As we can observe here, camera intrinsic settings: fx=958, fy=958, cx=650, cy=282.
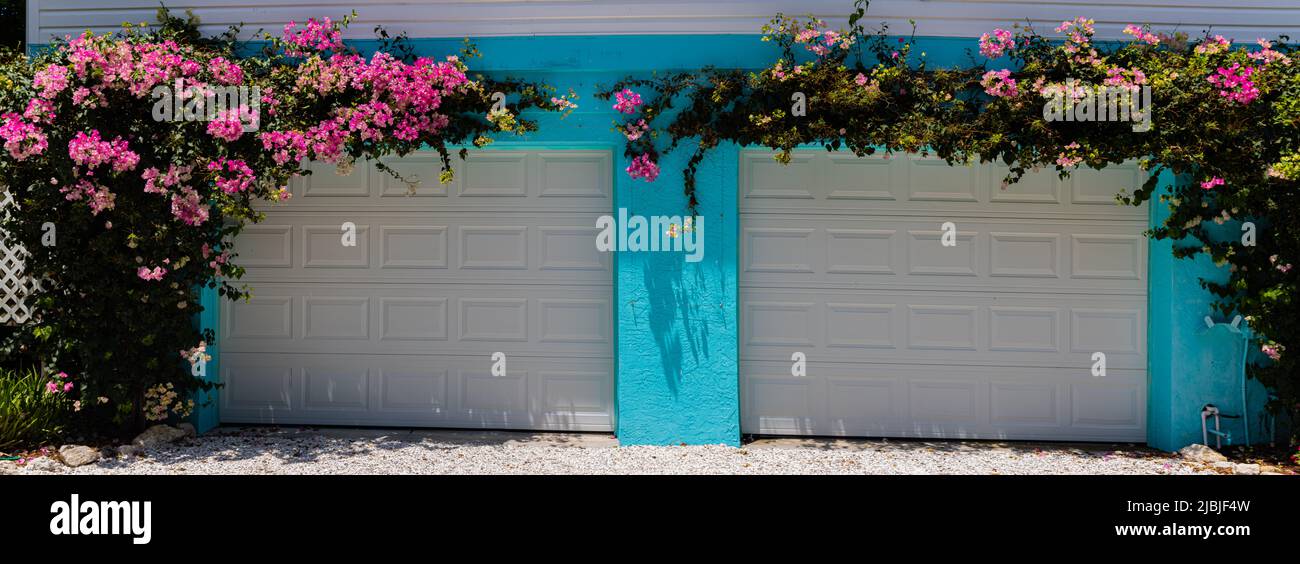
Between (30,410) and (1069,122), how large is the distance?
6.63 m

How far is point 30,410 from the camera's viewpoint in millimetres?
5977

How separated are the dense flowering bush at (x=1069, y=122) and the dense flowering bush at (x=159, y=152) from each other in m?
1.05

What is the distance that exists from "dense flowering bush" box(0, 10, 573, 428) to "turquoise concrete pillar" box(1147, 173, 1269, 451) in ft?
13.5

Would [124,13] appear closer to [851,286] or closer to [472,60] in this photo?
[472,60]

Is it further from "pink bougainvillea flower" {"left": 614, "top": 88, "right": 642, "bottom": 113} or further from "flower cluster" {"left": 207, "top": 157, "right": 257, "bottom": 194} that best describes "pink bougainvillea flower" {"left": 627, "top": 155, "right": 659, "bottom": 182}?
"flower cluster" {"left": 207, "top": 157, "right": 257, "bottom": 194}

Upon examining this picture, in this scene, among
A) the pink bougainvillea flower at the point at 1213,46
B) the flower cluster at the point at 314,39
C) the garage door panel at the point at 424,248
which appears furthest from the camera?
the garage door panel at the point at 424,248

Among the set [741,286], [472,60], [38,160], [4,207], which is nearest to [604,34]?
[472,60]

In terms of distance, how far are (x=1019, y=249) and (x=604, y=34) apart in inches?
123

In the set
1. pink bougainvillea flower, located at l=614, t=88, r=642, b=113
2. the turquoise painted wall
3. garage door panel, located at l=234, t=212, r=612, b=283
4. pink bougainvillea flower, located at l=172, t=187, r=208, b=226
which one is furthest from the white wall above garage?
pink bougainvillea flower, located at l=172, t=187, r=208, b=226

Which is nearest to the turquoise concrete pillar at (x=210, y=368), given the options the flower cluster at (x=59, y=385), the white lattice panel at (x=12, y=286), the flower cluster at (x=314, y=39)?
the flower cluster at (x=59, y=385)

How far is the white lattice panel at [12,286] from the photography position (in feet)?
20.2

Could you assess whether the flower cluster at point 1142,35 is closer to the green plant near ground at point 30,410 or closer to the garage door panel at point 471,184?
the garage door panel at point 471,184

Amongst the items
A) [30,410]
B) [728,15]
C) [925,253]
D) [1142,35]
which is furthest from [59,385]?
[1142,35]

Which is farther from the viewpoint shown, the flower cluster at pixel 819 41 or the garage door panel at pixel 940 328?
the garage door panel at pixel 940 328
